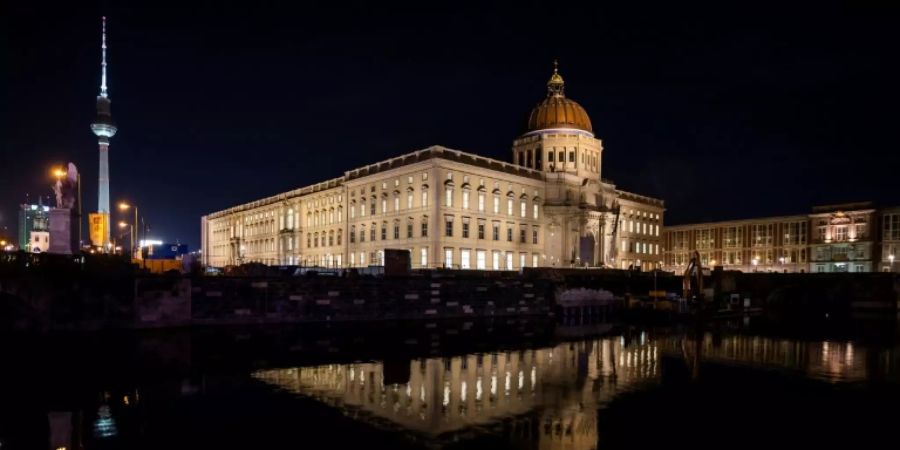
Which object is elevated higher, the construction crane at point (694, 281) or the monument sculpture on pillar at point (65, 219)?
the monument sculpture on pillar at point (65, 219)

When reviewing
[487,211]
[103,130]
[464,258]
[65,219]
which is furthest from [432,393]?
[103,130]

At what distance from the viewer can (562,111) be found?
90.4 meters

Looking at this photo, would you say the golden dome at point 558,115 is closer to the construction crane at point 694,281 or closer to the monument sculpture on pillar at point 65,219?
the construction crane at point 694,281

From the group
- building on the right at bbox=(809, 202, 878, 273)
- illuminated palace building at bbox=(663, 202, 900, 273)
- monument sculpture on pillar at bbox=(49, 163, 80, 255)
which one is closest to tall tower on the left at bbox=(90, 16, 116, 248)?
monument sculpture on pillar at bbox=(49, 163, 80, 255)

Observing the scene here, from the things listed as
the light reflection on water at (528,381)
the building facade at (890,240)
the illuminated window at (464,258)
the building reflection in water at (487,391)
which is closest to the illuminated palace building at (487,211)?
the illuminated window at (464,258)

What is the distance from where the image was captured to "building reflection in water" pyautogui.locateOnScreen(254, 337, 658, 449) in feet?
47.1

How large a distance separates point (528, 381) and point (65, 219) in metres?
37.3

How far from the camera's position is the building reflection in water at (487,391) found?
14367mm

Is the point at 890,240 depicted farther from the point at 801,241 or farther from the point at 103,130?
the point at 103,130

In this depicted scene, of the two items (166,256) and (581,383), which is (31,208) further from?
(581,383)

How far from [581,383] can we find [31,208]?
507 feet

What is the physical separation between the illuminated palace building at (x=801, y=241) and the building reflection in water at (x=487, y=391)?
98341 millimetres

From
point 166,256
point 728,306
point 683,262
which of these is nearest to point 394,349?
point 166,256

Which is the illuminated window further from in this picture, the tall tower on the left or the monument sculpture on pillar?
the tall tower on the left
